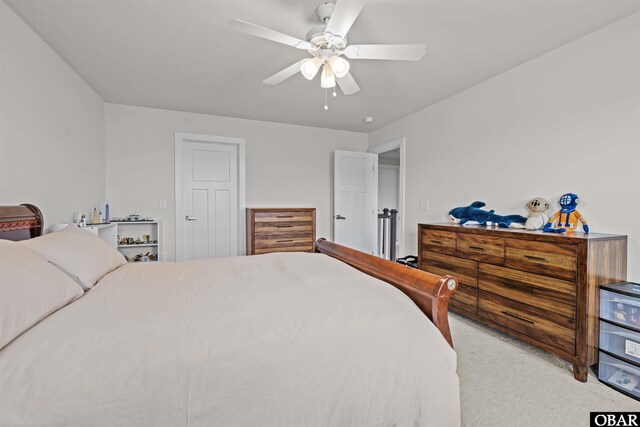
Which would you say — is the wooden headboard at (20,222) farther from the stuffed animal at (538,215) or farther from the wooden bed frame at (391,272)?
the stuffed animal at (538,215)

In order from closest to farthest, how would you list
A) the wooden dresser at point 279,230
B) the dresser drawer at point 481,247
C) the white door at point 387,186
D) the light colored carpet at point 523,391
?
the light colored carpet at point 523,391, the dresser drawer at point 481,247, the wooden dresser at point 279,230, the white door at point 387,186

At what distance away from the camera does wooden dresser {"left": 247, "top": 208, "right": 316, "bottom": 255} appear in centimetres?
395

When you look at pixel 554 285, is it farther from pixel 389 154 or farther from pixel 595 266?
pixel 389 154

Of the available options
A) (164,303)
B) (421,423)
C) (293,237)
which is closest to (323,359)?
(421,423)

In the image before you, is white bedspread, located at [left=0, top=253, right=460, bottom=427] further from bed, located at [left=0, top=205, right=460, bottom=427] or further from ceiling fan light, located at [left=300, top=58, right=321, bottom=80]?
ceiling fan light, located at [left=300, top=58, right=321, bottom=80]

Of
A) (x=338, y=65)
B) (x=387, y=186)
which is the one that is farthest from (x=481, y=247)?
(x=387, y=186)

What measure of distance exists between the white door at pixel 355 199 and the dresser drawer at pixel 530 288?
2.46 metres

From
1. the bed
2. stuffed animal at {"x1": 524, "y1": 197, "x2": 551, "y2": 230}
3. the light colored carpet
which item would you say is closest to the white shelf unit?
the bed

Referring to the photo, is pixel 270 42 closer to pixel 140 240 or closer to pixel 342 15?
pixel 342 15

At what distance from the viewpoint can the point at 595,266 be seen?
1846 millimetres

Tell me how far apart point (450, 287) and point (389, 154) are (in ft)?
17.9

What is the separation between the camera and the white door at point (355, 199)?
472 centimetres

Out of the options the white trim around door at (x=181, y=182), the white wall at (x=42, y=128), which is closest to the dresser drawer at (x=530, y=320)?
the white trim around door at (x=181, y=182)

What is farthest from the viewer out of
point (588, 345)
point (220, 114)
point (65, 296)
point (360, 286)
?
point (220, 114)
